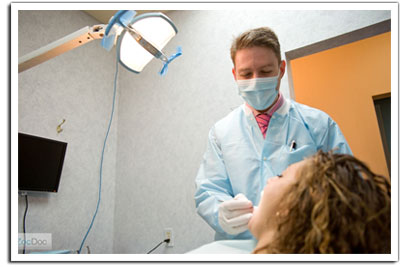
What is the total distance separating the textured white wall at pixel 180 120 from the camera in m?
2.19

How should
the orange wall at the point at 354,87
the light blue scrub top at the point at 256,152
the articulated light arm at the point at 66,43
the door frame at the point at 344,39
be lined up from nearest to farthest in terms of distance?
the articulated light arm at the point at 66,43, the light blue scrub top at the point at 256,152, the door frame at the point at 344,39, the orange wall at the point at 354,87

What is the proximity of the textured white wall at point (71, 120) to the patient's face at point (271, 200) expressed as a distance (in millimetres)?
1658

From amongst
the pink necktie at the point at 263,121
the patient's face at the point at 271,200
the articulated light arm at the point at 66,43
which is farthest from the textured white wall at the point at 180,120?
the articulated light arm at the point at 66,43

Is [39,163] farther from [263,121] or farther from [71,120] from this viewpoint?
[263,121]

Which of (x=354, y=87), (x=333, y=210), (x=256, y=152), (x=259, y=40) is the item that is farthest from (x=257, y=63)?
(x=354, y=87)

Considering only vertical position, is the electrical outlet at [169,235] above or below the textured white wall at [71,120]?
below

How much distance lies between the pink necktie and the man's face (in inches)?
8.1

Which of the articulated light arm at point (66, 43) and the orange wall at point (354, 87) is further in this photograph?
the orange wall at point (354, 87)

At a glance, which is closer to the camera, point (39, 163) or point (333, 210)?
point (333, 210)

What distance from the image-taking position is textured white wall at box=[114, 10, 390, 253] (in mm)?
2191

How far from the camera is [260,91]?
4.29 feet

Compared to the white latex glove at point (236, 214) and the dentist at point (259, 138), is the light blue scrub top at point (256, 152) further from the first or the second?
the white latex glove at point (236, 214)

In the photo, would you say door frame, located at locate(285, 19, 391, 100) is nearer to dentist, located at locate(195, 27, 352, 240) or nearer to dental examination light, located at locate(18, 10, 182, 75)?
dentist, located at locate(195, 27, 352, 240)

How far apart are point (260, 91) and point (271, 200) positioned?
0.54 metres
